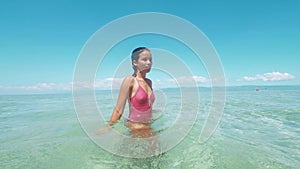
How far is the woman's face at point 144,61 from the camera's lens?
11.5 feet

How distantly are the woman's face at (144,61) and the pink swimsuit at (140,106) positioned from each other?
0.33 meters

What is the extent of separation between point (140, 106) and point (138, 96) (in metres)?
0.18

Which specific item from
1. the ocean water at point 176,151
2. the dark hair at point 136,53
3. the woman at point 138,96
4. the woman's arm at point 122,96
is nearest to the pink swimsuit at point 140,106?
the woman at point 138,96

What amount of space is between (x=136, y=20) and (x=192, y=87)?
6.24 feet

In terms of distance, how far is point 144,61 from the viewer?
3516mm

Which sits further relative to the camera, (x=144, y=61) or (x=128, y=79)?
(x=144, y=61)

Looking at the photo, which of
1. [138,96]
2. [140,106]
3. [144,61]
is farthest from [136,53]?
[140,106]

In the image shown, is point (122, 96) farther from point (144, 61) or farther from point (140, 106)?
point (144, 61)

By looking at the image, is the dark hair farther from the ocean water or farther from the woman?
the ocean water

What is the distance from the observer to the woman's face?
3.49m

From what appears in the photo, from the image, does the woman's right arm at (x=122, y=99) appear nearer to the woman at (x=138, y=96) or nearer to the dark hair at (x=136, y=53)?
the woman at (x=138, y=96)

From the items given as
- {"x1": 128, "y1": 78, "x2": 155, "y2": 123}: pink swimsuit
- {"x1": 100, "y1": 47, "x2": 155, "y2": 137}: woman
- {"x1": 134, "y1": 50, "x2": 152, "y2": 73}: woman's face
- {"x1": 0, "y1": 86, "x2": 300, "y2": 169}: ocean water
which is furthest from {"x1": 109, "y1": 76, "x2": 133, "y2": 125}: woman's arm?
→ {"x1": 0, "y1": 86, "x2": 300, "y2": 169}: ocean water

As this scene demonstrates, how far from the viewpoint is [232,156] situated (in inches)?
163

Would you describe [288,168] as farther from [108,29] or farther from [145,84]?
[108,29]
